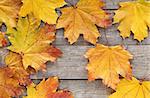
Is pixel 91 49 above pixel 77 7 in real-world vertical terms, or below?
below

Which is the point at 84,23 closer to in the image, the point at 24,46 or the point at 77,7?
the point at 77,7

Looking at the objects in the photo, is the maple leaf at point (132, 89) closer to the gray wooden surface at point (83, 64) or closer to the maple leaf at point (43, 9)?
the gray wooden surface at point (83, 64)

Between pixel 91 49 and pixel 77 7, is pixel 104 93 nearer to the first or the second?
pixel 91 49

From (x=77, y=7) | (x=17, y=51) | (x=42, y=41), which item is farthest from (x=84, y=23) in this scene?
(x=17, y=51)

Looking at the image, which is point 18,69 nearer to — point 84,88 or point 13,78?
point 13,78

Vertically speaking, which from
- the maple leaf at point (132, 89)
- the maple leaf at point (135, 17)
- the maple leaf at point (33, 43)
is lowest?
the maple leaf at point (132, 89)

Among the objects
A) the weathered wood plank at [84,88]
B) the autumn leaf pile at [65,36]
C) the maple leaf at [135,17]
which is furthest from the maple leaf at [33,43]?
the maple leaf at [135,17]

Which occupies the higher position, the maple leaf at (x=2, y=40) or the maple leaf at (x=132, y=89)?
the maple leaf at (x=2, y=40)

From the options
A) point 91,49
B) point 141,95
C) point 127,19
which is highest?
point 127,19
